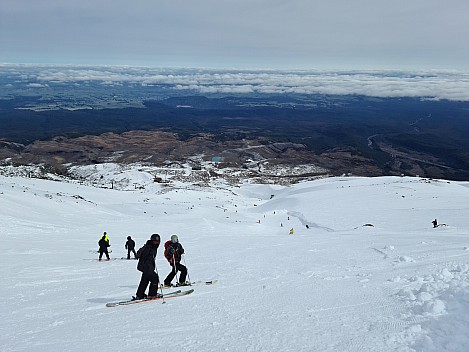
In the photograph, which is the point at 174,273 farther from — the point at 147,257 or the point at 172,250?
the point at 147,257

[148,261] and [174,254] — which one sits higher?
→ [148,261]

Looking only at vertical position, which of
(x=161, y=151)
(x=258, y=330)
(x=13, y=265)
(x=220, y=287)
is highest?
(x=258, y=330)

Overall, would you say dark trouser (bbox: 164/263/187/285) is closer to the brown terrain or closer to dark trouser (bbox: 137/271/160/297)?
dark trouser (bbox: 137/271/160/297)

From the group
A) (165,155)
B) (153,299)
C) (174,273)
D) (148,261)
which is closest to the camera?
(148,261)

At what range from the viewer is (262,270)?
12336mm

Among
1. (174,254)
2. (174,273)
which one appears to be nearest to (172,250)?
(174,254)

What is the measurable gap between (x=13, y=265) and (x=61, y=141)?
194762 mm

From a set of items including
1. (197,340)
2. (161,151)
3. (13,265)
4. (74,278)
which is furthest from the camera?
(161,151)

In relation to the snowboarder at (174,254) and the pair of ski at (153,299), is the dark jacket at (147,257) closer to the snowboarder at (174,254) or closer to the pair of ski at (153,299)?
the pair of ski at (153,299)

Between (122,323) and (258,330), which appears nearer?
(258,330)

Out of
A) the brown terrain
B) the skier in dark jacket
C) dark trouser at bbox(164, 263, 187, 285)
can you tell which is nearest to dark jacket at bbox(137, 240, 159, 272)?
the skier in dark jacket

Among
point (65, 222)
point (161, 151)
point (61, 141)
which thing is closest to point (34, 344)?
point (65, 222)

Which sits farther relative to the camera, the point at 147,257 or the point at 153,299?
the point at 153,299

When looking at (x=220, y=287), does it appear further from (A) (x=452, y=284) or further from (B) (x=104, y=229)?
(B) (x=104, y=229)
